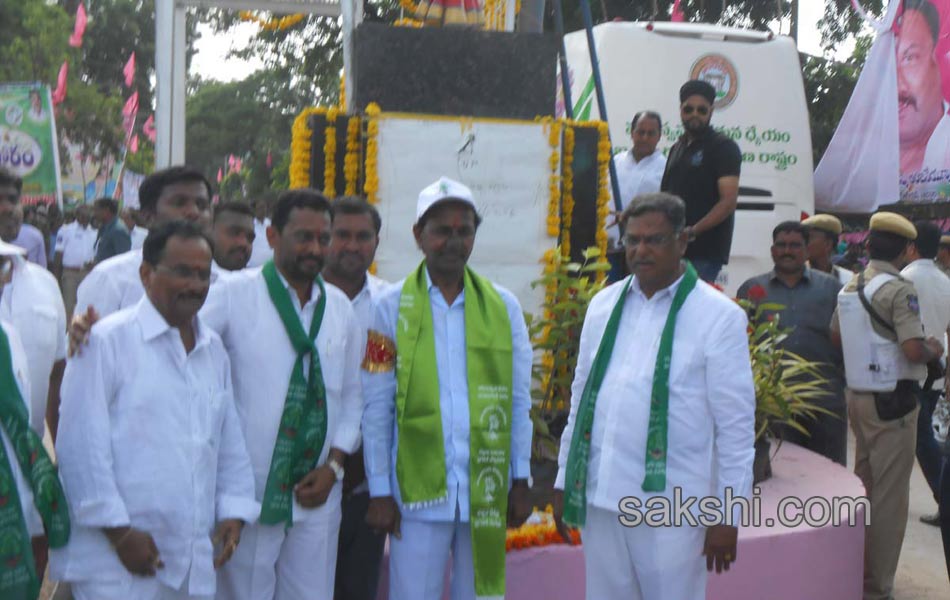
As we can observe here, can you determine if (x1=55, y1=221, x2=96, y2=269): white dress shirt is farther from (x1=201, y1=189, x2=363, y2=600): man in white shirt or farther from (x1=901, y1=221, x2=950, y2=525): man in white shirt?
(x1=201, y1=189, x2=363, y2=600): man in white shirt

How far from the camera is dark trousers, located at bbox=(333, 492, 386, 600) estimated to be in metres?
4.08

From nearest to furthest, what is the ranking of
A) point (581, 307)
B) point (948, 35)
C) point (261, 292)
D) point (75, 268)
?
point (261, 292) → point (581, 307) → point (948, 35) → point (75, 268)

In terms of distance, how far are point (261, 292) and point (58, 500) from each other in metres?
0.92

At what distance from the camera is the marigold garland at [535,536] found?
4410 mm

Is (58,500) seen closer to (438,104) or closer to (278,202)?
(278,202)

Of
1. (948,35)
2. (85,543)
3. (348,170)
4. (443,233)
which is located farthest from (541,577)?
(948,35)

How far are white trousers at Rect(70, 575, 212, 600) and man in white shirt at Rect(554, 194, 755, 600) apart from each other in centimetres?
130

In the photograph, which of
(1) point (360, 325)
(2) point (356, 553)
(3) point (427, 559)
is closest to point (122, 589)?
(3) point (427, 559)

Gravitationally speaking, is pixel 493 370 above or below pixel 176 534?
above

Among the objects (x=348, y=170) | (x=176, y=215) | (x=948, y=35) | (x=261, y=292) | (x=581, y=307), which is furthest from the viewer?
(x=948, y=35)

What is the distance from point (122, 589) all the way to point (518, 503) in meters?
1.29

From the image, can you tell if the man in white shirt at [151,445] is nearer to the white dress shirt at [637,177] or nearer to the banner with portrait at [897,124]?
the white dress shirt at [637,177]

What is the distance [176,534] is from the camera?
10.0 ft

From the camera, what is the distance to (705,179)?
620 centimetres
